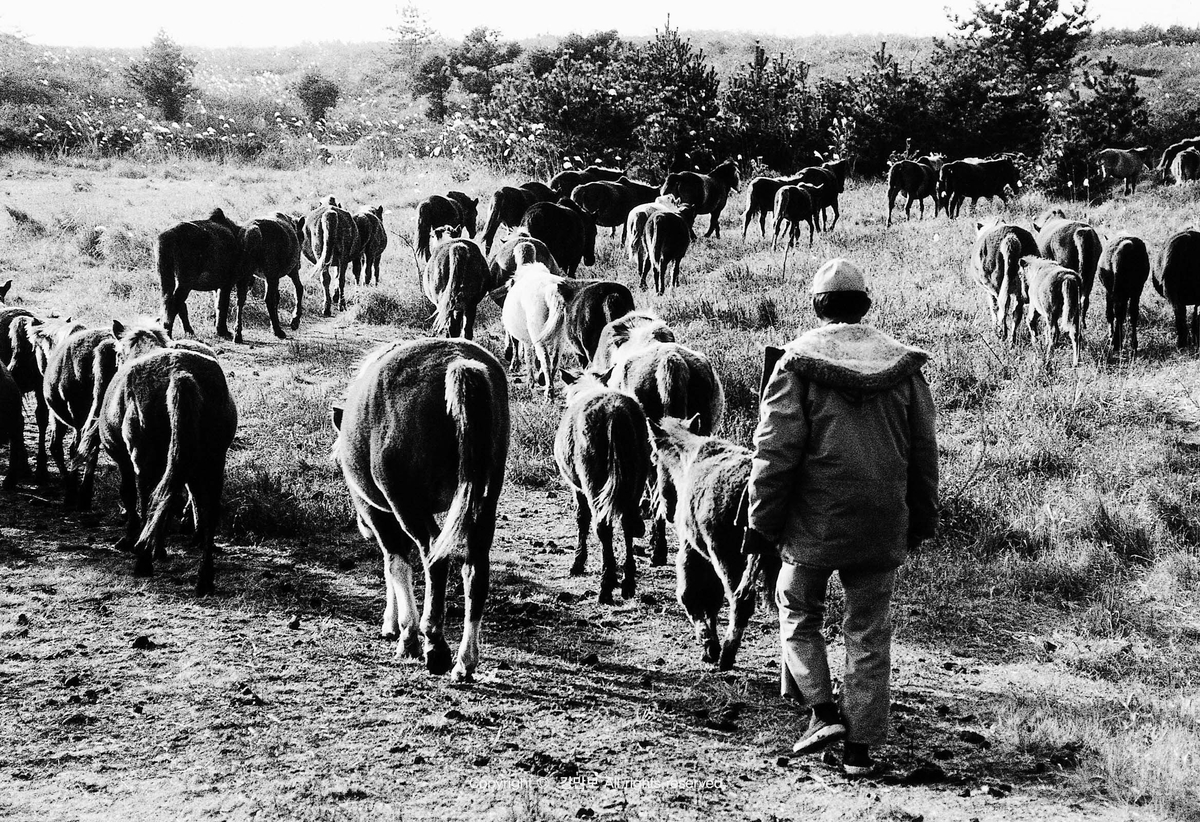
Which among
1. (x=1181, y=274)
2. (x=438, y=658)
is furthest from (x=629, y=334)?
(x=1181, y=274)

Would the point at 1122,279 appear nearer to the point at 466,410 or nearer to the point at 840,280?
the point at 840,280

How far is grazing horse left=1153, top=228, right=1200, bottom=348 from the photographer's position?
11.1 metres

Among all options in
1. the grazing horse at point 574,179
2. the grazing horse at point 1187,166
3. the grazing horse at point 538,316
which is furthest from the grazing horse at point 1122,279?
the grazing horse at point 1187,166

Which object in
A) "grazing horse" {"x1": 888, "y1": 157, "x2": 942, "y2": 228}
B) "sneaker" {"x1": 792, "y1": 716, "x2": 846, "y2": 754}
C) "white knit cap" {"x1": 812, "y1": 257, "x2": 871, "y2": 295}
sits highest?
"grazing horse" {"x1": 888, "y1": 157, "x2": 942, "y2": 228}

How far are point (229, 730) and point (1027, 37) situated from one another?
3996 centimetres

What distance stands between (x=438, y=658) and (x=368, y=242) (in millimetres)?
12897

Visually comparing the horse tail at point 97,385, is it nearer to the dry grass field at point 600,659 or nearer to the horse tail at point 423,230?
the dry grass field at point 600,659

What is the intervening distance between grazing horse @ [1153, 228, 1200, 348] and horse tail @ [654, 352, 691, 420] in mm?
7476

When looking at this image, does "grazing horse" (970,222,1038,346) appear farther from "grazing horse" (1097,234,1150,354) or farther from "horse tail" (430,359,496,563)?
"horse tail" (430,359,496,563)

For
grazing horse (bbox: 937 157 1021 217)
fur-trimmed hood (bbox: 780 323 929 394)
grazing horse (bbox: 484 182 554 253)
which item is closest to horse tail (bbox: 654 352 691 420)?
fur-trimmed hood (bbox: 780 323 929 394)

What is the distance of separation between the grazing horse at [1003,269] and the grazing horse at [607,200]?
9.33 m

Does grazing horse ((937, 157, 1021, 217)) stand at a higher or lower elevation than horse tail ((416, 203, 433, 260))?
higher

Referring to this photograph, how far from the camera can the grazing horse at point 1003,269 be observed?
474 inches

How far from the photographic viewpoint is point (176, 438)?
6.04m
